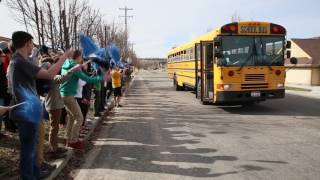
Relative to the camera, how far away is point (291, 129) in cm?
1088

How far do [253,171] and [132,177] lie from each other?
1.82 metres

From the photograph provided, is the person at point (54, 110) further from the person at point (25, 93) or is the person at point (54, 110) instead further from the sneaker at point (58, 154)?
the person at point (25, 93)

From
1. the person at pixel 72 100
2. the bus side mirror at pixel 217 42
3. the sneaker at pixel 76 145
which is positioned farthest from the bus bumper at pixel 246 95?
the person at pixel 72 100

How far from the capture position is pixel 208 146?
29.0 feet

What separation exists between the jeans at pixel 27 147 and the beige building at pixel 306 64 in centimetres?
3227

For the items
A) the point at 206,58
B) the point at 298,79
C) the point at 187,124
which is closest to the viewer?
the point at 187,124

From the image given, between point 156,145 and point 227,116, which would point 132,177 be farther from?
point 227,116

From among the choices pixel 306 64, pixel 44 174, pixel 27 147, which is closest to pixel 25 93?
pixel 27 147

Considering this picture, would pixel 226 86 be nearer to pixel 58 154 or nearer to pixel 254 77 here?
pixel 254 77

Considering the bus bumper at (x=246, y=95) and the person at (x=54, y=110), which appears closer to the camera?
the person at (x=54, y=110)

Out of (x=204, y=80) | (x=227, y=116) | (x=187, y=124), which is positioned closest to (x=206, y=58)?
(x=204, y=80)

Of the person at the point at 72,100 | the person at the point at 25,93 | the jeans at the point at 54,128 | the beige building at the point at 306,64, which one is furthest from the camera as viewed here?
the beige building at the point at 306,64

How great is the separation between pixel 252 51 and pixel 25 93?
10.7 metres

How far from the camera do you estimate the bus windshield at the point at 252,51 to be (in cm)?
1455
